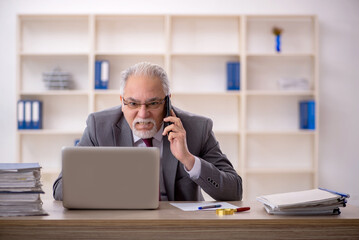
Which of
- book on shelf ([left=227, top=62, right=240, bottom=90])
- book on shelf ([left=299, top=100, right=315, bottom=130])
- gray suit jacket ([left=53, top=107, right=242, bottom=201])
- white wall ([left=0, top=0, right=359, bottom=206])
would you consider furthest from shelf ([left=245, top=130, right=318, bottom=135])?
gray suit jacket ([left=53, top=107, right=242, bottom=201])

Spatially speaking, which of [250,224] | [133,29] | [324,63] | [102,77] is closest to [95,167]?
[250,224]

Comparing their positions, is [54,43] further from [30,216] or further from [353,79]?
[30,216]

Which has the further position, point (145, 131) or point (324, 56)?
point (324, 56)

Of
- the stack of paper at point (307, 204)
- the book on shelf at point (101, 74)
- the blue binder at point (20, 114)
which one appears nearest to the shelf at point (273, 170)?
the book on shelf at point (101, 74)

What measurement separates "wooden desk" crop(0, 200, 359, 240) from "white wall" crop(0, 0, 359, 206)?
356cm

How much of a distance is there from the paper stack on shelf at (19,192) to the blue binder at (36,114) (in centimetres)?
308

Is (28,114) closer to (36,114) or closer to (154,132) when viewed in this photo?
(36,114)

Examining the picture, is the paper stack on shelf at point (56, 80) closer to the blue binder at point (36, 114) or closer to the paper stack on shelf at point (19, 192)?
the blue binder at point (36, 114)

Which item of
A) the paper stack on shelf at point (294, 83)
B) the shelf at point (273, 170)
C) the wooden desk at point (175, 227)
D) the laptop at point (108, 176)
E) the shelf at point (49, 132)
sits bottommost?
the shelf at point (273, 170)

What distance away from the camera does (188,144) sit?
→ 91.1 inches

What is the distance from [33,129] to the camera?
183 inches

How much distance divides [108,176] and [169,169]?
612mm

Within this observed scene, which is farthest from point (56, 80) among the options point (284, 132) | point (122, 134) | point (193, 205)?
point (193, 205)

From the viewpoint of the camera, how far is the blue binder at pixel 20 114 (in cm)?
455
